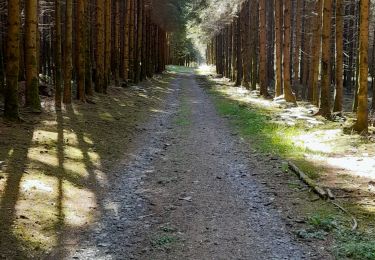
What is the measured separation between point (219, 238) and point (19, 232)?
8.32 ft

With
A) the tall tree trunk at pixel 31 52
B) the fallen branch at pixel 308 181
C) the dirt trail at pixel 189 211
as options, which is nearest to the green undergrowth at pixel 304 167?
the fallen branch at pixel 308 181

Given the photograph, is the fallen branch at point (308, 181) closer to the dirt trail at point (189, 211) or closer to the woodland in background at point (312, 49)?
the dirt trail at point (189, 211)

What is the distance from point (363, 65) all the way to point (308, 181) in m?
6.09

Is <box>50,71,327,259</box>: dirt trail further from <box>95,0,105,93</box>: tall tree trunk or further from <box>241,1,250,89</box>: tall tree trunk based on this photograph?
<box>241,1,250,89</box>: tall tree trunk

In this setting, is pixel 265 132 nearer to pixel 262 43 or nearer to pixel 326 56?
pixel 326 56

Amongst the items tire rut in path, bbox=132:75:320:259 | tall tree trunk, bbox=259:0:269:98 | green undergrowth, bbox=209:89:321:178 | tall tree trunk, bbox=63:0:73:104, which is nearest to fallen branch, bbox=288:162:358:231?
green undergrowth, bbox=209:89:321:178

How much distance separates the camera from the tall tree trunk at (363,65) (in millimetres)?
12547

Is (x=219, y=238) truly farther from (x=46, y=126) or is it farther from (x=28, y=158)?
(x=46, y=126)

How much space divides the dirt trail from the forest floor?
0.06 feet

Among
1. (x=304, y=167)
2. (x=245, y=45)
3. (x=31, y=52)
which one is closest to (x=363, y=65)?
(x=304, y=167)

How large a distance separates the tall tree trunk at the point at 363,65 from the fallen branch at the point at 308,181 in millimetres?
4670

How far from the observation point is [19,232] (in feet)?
18.6

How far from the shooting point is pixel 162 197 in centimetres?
747

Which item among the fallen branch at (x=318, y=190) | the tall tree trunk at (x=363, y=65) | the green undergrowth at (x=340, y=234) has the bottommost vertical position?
the green undergrowth at (x=340, y=234)
